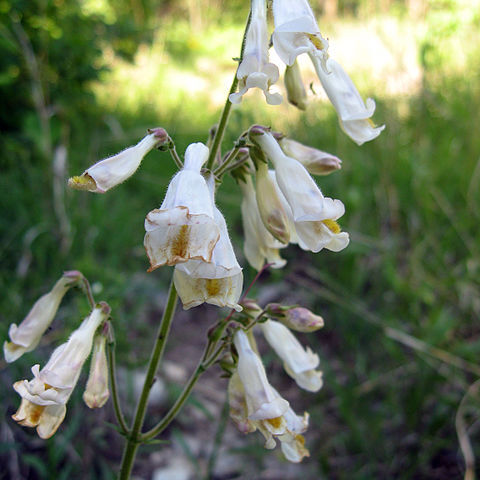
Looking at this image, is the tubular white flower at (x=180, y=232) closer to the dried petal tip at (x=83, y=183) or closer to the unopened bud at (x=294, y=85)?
the dried petal tip at (x=83, y=183)

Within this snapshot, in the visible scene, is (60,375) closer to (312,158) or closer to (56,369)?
(56,369)

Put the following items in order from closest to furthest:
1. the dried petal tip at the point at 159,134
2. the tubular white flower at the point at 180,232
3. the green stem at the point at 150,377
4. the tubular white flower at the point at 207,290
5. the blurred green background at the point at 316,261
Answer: the tubular white flower at the point at 180,232 < the tubular white flower at the point at 207,290 < the dried petal tip at the point at 159,134 < the green stem at the point at 150,377 < the blurred green background at the point at 316,261

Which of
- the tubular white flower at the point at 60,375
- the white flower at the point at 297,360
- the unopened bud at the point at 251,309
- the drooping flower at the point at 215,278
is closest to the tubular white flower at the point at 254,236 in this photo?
the unopened bud at the point at 251,309

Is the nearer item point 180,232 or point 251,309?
point 180,232

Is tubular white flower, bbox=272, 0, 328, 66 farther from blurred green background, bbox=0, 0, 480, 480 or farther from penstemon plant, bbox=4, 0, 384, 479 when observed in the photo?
blurred green background, bbox=0, 0, 480, 480

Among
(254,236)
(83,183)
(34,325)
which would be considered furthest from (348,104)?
(34,325)

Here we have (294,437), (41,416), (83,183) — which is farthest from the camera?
(294,437)
